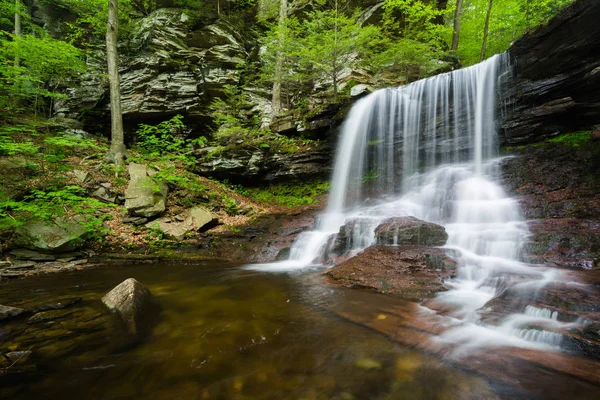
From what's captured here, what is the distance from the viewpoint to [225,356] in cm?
251

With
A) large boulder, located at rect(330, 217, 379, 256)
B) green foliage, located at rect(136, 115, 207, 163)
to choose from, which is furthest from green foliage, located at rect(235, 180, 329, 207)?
large boulder, located at rect(330, 217, 379, 256)

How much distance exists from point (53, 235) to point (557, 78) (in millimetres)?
13965

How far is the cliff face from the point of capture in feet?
22.2

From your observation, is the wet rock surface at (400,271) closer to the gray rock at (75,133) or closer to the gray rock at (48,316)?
the gray rock at (48,316)

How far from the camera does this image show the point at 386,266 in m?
4.99

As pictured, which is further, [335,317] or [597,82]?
[597,82]

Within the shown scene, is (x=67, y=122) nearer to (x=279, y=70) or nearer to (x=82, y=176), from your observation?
(x=82, y=176)

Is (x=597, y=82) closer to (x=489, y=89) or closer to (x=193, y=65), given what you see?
(x=489, y=89)

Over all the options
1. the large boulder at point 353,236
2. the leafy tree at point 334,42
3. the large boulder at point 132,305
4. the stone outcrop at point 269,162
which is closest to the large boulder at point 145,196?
the stone outcrop at point 269,162

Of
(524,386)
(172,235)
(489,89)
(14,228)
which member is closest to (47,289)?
(14,228)

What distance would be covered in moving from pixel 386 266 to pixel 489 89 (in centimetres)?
817

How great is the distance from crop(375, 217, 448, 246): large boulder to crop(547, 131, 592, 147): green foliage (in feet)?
16.5

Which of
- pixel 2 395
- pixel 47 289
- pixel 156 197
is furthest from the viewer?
pixel 156 197

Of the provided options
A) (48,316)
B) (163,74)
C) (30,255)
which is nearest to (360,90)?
(163,74)
